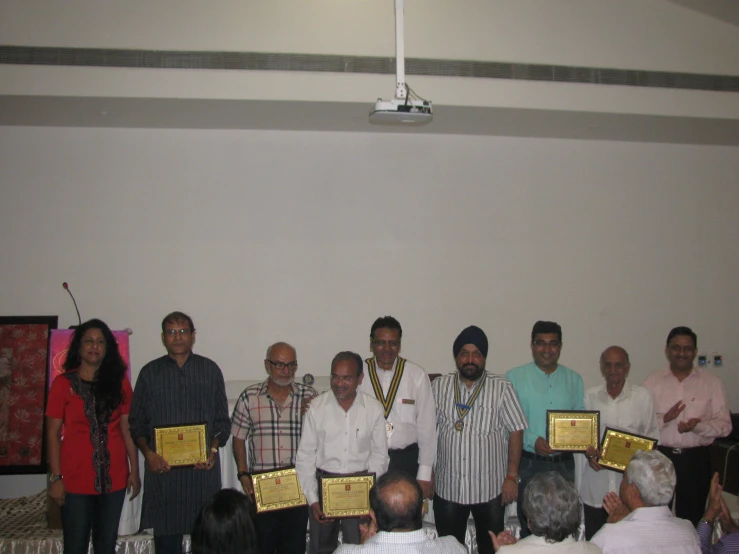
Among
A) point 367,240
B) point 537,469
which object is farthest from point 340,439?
point 367,240

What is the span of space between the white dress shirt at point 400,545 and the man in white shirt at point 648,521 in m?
0.60

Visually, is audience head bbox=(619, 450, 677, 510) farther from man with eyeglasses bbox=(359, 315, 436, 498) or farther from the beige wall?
the beige wall

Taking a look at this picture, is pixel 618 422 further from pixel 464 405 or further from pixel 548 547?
pixel 548 547

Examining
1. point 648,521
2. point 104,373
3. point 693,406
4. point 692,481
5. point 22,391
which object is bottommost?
point 692,481

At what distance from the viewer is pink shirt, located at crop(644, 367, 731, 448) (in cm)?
388

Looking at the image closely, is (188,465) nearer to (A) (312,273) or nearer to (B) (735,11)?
(A) (312,273)

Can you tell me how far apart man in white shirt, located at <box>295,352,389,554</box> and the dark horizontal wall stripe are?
254 centimetres

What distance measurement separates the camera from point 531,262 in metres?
5.80

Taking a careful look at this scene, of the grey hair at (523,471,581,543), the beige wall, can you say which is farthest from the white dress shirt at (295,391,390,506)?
the beige wall

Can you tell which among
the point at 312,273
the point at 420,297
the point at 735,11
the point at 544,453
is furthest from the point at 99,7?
the point at 735,11

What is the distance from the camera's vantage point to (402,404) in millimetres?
3461

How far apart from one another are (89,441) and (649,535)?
2.53 meters

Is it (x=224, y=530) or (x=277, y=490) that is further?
(x=277, y=490)

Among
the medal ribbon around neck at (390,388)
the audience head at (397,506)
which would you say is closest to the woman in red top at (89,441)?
the medal ribbon around neck at (390,388)
